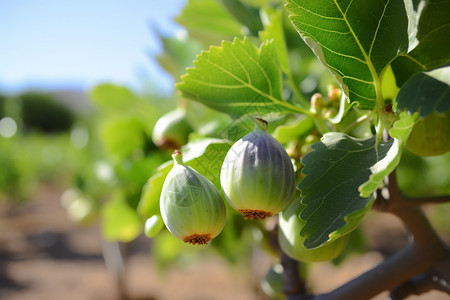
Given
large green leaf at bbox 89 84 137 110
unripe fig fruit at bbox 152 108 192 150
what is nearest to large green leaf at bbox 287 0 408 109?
unripe fig fruit at bbox 152 108 192 150

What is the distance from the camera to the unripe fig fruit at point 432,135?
0.38 metres

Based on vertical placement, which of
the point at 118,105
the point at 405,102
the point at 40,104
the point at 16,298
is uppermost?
the point at 405,102

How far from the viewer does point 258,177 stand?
322mm

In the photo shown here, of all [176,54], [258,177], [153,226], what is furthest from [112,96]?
[258,177]

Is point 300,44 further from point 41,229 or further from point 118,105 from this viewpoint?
point 41,229

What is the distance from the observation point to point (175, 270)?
127 inches

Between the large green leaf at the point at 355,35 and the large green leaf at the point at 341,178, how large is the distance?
5 cm

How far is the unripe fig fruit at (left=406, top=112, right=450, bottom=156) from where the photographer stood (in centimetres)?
38

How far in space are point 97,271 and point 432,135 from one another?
3.50m

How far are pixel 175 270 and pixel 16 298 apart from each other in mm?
1142

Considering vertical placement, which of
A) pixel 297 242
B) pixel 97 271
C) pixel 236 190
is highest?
pixel 236 190

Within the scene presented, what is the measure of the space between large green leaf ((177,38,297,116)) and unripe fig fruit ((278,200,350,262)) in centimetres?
11

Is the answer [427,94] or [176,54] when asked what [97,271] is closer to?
[176,54]

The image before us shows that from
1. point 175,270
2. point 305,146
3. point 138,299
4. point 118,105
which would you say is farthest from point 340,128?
point 175,270
